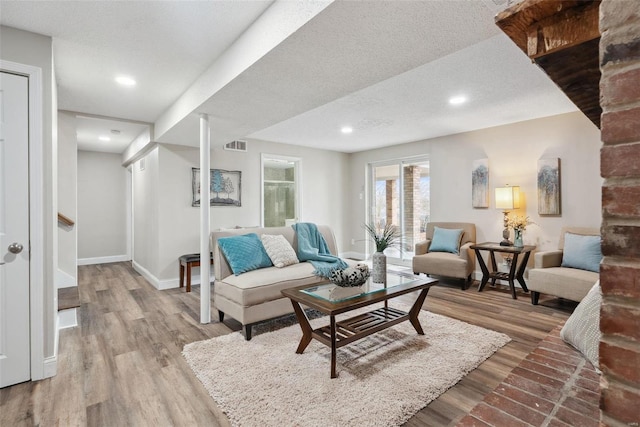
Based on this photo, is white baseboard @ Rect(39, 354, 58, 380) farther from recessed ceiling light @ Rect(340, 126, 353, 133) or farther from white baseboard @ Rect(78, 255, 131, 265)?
white baseboard @ Rect(78, 255, 131, 265)

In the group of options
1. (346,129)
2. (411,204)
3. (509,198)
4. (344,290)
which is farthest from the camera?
→ (411,204)

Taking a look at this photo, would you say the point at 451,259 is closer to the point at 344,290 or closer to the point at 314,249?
the point at 314,249

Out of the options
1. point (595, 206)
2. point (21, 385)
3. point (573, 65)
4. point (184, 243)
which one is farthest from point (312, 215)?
point (573, 65)

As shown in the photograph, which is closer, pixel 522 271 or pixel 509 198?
pixel 522 271

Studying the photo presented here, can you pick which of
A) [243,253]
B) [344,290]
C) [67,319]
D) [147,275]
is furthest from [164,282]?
[344,290]

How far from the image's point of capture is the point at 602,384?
1.67ft

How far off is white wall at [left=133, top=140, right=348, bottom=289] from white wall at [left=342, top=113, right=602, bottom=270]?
1.94 meters

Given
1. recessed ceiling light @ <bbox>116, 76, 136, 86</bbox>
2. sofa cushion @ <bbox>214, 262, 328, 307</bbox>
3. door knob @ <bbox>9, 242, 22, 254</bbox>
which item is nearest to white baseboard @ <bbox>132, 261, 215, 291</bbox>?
sofa cushion @ <bbox>214, 262, 328, 307</bbox>

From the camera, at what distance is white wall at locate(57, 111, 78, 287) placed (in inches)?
150

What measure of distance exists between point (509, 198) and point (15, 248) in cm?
515

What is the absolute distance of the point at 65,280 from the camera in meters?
3.79

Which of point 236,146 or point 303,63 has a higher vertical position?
point 236,146

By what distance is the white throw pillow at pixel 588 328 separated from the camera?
125 centimetres

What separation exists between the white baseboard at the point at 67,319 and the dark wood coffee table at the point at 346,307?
7.64 feet
